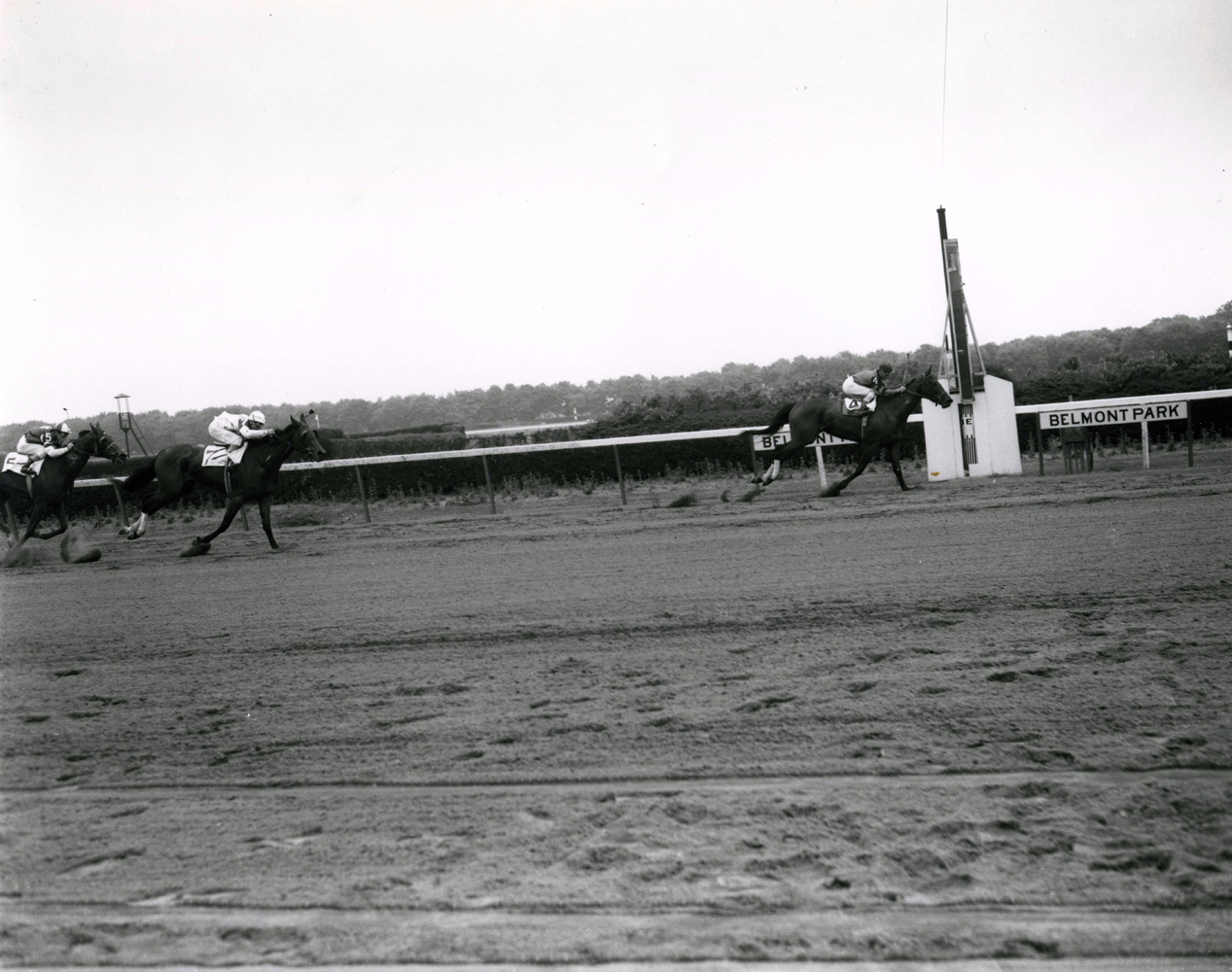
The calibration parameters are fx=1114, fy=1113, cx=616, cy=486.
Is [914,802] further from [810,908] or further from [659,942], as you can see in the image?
[659,942]

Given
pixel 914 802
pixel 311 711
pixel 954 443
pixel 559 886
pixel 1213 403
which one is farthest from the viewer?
pixel 1213 403

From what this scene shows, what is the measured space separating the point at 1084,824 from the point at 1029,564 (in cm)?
459

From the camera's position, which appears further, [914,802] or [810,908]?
[914,802]

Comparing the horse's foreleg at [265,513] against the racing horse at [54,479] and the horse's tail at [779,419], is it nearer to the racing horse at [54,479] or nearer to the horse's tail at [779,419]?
the racing horse at [54,479]

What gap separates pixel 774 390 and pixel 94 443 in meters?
17.0

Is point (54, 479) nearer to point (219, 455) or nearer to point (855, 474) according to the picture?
point (219, 455)

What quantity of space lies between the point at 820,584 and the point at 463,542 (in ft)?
19.2

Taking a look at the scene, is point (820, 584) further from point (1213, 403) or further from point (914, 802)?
point (1213, 403)

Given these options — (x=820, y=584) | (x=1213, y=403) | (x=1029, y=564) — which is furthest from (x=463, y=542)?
(x=1213, y=403)

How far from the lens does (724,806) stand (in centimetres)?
361

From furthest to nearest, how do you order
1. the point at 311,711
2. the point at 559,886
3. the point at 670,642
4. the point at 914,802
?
the point at 670,642 → the point at 311,711 → the point at 914,802 → the point at 559,886

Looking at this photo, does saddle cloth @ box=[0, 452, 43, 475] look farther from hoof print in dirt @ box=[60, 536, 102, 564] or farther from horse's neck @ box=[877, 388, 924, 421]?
horse's neck @ box=[877, 388, 924, 421]

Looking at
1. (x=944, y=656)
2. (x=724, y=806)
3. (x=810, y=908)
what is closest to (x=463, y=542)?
(x=944, y=656)

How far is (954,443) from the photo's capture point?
49.7ft
